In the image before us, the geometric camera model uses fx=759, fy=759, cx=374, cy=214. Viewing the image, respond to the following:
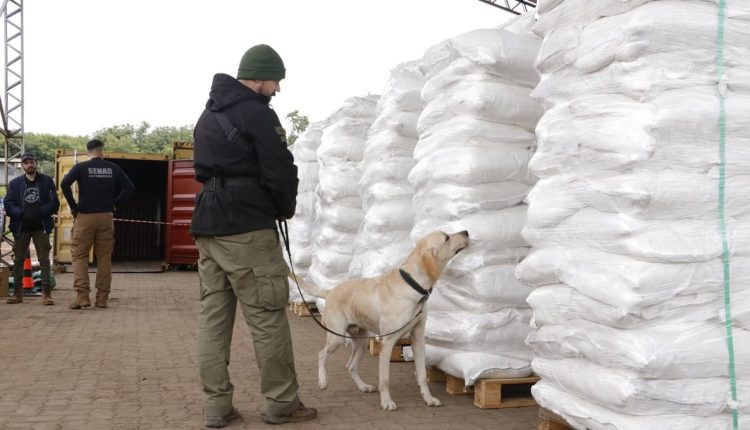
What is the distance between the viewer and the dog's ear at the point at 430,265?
13.7 ft

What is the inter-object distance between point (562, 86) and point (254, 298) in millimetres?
1808

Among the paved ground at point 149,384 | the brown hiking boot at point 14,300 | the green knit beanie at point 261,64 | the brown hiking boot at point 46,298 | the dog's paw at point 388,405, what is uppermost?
the green knit beanie at point 261,64

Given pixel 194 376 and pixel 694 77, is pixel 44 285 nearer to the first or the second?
pixel 194 376

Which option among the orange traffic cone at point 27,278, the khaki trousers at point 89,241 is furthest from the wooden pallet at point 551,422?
the orange traffic cone at point 27,278

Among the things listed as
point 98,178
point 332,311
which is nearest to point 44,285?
point 98,178

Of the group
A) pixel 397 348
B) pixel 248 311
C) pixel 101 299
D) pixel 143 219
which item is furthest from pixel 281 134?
pixel 143 219

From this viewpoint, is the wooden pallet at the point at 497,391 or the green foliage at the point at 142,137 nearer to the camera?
the wooden pallet at the point at 497,391

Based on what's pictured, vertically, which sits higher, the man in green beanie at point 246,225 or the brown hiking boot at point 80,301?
the man in green beanie at point 246,225

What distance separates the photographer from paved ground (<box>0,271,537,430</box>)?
3996mm

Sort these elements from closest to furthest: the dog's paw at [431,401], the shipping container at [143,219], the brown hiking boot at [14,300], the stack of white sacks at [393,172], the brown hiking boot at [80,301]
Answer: the dog's paw at [431,401] → the stack of white sacks at [393,172] → the brown hiking boot at [80,301] → the brown hiking boot at [14,300] → the shipping container at [143,219]

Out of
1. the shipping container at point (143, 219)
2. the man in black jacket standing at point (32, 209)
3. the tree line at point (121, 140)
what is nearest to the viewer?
the man in black jacket standing at point (32, 209)

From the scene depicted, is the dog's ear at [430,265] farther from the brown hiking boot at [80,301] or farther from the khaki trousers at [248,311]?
the brown hiking boot at [80,301]

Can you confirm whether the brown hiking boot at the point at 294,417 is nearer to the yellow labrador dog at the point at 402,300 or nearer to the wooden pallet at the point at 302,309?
the yellow labrador dog at the point at 402,300

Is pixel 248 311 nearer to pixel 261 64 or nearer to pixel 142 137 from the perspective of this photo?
pixel 261 64
